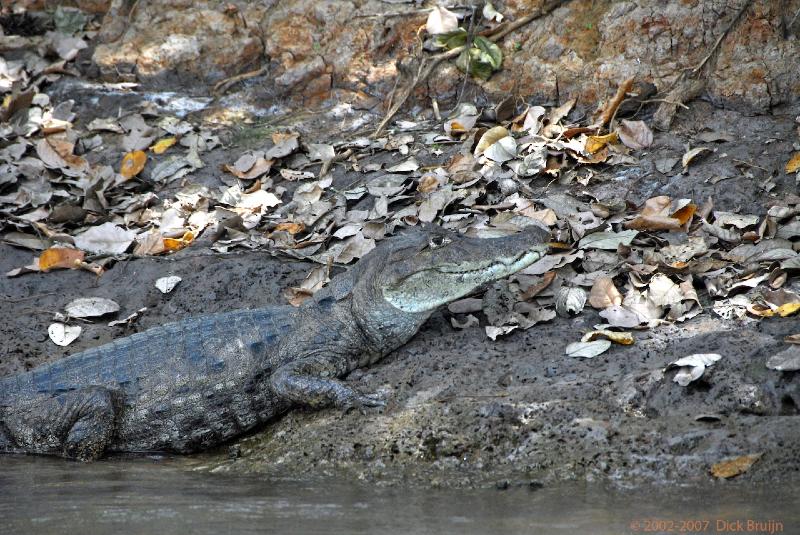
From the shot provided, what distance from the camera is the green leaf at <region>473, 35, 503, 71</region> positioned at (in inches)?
287

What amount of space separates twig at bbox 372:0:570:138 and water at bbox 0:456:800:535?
3.88m

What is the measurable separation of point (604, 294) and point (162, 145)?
420cm

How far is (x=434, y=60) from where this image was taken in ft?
24.5

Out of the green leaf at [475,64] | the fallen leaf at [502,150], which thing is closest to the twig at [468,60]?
the green leaf at [475,64]

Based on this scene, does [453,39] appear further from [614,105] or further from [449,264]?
[449,264]

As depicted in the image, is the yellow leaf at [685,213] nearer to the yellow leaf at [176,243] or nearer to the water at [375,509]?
the water at [375,509]

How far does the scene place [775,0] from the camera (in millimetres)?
6434

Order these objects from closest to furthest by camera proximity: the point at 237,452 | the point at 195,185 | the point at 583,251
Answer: the point at 237,452
the point at 583,251
the point at 195,185

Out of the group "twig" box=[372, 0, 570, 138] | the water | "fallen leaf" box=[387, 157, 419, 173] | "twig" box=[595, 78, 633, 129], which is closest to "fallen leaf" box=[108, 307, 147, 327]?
the water

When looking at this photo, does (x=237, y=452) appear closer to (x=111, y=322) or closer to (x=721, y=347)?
(x=111, y=322)

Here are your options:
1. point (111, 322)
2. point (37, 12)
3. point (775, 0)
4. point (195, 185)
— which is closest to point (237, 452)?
point (111, 322)

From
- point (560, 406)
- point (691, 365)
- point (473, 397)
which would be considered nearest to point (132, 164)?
point (473, 397)

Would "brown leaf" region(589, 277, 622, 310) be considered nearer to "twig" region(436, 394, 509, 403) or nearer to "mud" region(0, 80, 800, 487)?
"mud" region(0, 80, 800, 487)

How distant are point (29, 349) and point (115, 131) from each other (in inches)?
99.1
